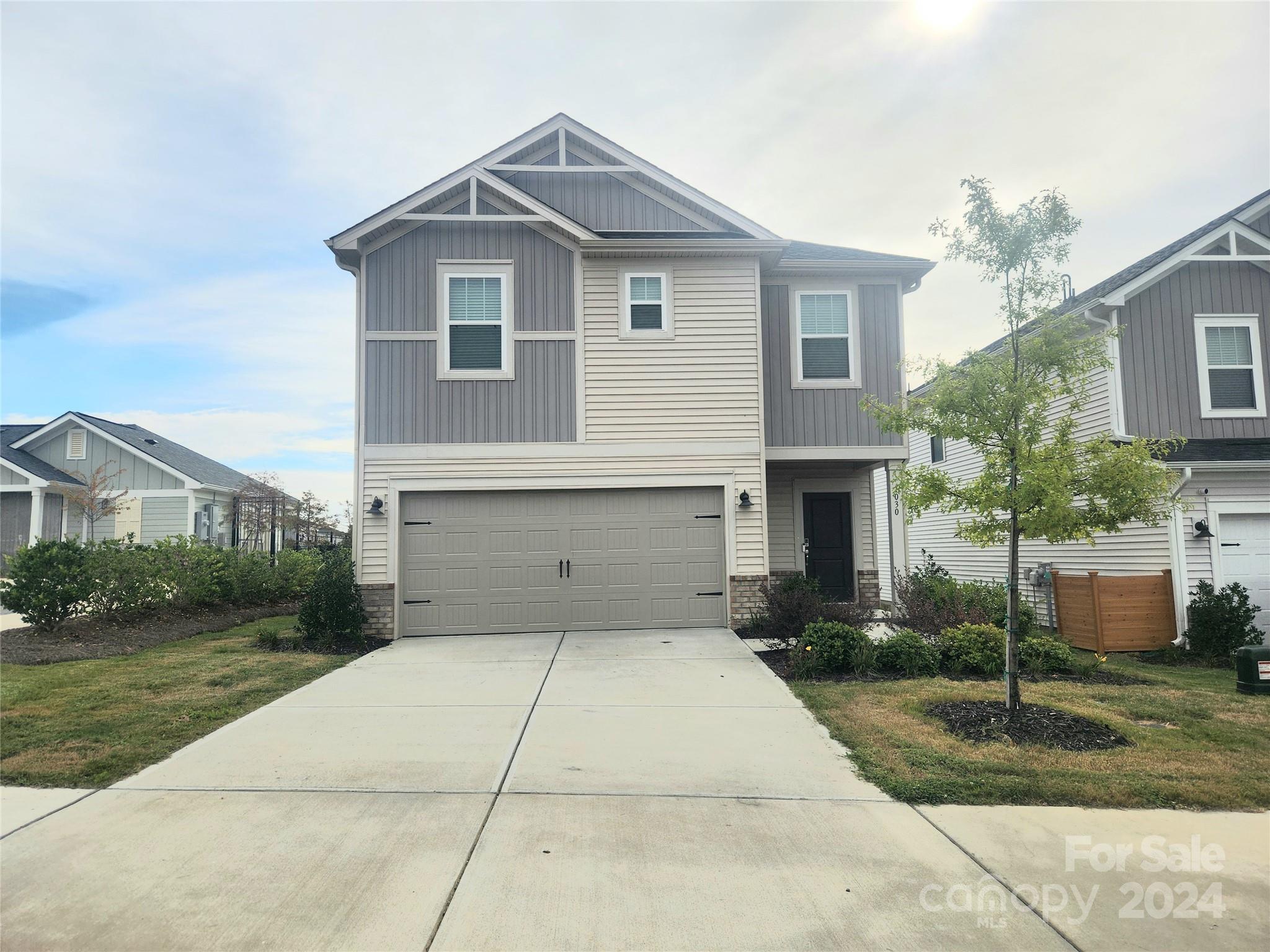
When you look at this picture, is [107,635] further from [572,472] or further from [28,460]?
[28,460]

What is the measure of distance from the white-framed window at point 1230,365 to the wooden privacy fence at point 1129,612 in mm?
3300

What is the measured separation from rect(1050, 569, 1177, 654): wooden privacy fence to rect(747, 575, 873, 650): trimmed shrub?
382 cm

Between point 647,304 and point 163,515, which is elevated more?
point 647,304

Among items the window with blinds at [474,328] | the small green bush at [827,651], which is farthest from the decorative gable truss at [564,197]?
the small green bush at [827,651]

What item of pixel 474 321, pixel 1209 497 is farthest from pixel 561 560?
pixel 1209 497

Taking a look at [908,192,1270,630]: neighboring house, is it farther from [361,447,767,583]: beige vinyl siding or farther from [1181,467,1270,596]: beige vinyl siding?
[361,447,767,583]: beige vinyl siding

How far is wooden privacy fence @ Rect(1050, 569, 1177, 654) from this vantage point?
434 inches

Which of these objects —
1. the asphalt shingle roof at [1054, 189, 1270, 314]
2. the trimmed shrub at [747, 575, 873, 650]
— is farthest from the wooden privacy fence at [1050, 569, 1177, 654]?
the asphalt shingle roof at [1054, 189, 1270, 314]

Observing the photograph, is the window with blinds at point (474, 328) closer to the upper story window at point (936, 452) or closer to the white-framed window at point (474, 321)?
the white-framed window at point (474, 321)

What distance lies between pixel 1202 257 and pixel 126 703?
1668cm

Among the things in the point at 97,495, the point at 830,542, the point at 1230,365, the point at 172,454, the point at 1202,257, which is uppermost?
the point at 1202,257

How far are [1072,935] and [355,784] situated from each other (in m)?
4.07

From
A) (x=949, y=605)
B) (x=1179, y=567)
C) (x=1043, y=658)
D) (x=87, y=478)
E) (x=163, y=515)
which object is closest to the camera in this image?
(x=1043, y=658)

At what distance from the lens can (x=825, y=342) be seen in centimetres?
1248
